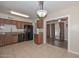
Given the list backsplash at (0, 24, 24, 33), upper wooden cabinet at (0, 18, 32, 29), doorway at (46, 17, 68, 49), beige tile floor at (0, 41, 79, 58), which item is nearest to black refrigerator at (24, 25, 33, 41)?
upper wooden cabinet at (0, 18, 32, 29)

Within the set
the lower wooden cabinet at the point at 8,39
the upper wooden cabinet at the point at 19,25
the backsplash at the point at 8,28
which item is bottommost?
the lower wooden cabinet at the point at 8,39

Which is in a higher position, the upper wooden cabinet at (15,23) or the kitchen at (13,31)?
the upper wooden cabinet at (15,23)

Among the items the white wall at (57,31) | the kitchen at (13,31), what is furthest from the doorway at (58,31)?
the kitchen at (13,31)

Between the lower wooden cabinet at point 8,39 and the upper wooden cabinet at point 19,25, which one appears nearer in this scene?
the lower wooden cabinet at point 8,39

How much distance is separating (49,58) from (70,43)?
5.67 feet

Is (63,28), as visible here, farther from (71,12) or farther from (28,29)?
(71,12)

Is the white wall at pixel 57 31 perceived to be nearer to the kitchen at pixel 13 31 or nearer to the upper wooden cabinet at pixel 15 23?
the kitchen at pixel 13 31

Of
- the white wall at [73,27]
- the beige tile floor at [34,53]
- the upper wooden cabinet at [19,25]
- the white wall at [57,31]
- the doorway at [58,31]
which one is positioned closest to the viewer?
the beige tile floor at [34,53]

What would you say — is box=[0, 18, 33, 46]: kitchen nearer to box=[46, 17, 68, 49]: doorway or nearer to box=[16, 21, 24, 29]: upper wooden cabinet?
box=[16, 21, 24, 29]: upper wooden cabinet

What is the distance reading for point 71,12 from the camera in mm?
4477

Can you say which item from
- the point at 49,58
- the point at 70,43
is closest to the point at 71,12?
the point at 70,43

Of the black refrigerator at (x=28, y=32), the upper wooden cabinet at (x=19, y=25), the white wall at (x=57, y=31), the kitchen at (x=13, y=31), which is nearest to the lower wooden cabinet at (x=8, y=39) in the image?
the kitchen at (x=13, y=31)

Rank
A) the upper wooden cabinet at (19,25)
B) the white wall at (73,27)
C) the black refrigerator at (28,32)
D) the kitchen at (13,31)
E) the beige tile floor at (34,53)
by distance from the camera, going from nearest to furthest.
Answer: the beige tile floor at (34,53) < the white wall at (73,27) < the kitchen at (13,31) < the upper wooden cabinet at (19,25) < the black refrigerator at (28,32)

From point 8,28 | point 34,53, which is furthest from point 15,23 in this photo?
point 34,53
